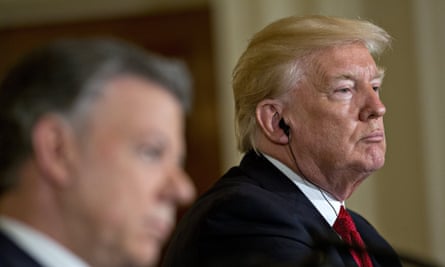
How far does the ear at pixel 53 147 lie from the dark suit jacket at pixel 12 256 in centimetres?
13

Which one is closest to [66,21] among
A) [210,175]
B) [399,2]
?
[210,175]

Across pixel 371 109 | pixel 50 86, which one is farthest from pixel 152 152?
pixel 371 109

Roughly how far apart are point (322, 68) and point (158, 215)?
2.91 feet

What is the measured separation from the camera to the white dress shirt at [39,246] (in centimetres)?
178

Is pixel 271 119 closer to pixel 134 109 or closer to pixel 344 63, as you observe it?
pixel 344 63

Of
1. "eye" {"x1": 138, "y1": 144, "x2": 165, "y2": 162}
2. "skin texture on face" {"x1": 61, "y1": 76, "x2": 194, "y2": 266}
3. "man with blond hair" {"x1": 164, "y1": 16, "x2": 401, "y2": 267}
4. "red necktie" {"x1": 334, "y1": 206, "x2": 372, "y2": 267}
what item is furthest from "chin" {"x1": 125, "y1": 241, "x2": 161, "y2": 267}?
"red necktie" {"x1": 334, "y1": 206, "x2": 372, "y2": 267}

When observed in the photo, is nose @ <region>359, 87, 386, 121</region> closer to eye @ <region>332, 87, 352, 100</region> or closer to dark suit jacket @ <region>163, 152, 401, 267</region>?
eye @ <region>332, 87, 352, 100</region>

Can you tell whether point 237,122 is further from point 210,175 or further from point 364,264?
point 210,175

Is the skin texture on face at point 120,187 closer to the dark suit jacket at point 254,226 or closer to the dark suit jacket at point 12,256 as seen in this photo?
the dark suit jacket at point 12,256

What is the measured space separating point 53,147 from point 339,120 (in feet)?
3.13

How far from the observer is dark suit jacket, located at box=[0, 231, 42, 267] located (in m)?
1.78

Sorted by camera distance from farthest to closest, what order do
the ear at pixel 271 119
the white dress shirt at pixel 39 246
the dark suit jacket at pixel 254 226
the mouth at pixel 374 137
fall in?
the ear at pixel 271 119, the mouth at pixel 374 137, the dark suit jacket at pixel 254 226, the white dress shirt at pixel 39 246

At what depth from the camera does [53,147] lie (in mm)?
1797

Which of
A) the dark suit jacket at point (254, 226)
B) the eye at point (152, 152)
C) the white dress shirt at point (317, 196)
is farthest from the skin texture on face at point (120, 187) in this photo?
the white dress shirt at point (317, 196)
